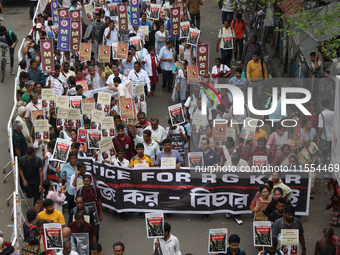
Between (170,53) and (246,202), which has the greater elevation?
(170,53)

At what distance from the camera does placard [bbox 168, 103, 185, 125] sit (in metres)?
14.1

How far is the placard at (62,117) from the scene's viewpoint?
1440 centimetres

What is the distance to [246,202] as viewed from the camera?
13.3 metres

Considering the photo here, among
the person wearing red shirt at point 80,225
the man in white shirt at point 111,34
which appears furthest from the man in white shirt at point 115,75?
the person wearing red shirt at point 80,225

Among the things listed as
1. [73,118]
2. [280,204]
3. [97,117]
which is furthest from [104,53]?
[280,204]

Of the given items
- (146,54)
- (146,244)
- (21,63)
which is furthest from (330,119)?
(21,63)

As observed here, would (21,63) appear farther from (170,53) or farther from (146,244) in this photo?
(146,244)

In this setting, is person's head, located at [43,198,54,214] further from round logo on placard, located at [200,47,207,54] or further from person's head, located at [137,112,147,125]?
round logo on placard, located at [200,47,207,54]

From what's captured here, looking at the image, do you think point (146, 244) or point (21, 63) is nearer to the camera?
point (146, 244)

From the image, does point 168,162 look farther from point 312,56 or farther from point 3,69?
point 3,69

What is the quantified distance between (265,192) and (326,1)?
616 cm

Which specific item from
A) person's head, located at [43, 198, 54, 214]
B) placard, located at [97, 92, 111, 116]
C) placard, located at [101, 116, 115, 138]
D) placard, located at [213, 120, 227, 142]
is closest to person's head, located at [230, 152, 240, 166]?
placard, located at [213, 120, 227, 142]

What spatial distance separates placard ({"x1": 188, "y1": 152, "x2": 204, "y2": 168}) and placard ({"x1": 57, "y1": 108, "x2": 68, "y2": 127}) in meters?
2.94

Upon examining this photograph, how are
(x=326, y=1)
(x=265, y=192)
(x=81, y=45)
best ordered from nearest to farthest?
(x=265, y=192) → (x=326, y=1) → (x=81, y=45)
